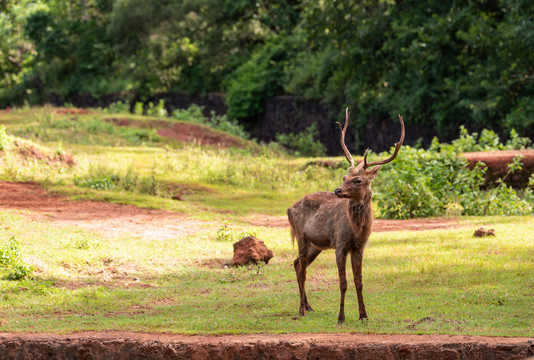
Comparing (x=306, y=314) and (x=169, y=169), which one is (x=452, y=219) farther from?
(x=169, y=169)

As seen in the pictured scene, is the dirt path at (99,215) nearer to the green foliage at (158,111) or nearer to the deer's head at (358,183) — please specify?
the deer's head at (358,183)

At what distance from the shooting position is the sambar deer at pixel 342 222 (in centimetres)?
731

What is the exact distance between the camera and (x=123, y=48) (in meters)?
40.2

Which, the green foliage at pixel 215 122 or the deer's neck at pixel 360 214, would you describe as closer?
the deer's neck at pixel 360 214

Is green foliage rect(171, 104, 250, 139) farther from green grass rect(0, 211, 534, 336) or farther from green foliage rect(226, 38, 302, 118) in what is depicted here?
green grass rect(0, 211, 534, 336)

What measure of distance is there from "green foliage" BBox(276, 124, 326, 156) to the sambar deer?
19.6 metres

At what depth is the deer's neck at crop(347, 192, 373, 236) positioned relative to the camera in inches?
292

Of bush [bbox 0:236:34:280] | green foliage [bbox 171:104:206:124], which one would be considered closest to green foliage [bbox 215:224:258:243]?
bush [bbox 0:236:34:280]

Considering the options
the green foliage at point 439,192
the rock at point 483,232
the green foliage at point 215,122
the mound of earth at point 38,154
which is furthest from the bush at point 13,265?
the green foliage at point 215,122

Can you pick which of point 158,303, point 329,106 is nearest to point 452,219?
point 158,303

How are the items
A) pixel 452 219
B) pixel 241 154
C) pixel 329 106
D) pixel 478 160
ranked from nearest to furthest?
pixel 452 219 → pixel 478 160 → pixel 241 154 → pixel 329 106

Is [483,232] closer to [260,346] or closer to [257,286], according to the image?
[257,286]

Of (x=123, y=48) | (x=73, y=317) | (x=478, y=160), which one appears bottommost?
(x=73, y=317)

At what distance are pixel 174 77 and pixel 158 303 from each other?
3192 cm
